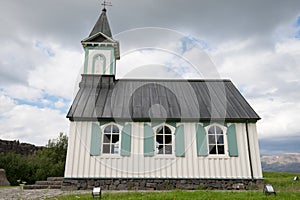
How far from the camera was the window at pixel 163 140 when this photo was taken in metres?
10.5

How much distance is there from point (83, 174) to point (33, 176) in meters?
6.74

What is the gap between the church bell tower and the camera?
13292 mm

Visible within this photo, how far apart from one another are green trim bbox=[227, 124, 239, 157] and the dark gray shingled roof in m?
0.46

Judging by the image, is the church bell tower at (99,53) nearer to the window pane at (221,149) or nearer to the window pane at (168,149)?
the window pane at (168,149)

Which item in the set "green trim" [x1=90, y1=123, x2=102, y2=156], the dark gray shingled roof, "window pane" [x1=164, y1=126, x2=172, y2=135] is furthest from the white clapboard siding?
the dark gray shingled roof

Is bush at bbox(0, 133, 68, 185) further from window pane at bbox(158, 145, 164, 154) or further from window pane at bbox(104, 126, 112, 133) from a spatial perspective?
window pane at bbox(158, 145, 164, 154)

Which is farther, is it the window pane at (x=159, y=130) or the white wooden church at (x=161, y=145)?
the window pane at (x=159, y=130)

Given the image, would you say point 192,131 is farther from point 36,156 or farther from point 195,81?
point 36,156

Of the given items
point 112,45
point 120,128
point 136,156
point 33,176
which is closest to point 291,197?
point 136,156

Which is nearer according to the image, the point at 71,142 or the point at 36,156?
the point at 71,142

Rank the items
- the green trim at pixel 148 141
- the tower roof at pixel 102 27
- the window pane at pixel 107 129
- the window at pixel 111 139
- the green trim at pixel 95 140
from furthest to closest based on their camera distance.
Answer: the tower roof at pixel 102 27 < the window pane at pixel 107 129 < the window at pixel 111 139 < the green trim at pixel 148 141 < the green trim at pixel 95 140

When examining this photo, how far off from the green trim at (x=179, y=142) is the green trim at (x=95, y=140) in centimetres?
337

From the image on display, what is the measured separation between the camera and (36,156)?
1684cm

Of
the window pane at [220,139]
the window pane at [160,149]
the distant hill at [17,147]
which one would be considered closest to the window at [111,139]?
the window pane at [160,149]
